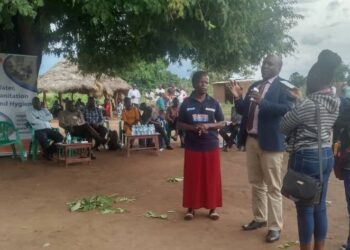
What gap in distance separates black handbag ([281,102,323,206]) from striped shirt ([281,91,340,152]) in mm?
49

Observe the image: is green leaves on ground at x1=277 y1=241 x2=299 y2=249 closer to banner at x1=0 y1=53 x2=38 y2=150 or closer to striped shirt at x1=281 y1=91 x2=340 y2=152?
striped shirt at x1=281 y1=91 x2=340 y2=152

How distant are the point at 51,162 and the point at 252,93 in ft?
22.7

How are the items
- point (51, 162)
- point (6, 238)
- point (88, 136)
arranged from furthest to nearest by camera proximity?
point (88, 136), point (51, 162), point (6, 238)

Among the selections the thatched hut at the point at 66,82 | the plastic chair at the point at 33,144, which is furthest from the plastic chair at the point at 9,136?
the thatched hut at the point at 66,82

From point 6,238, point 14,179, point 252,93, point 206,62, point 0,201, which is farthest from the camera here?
point 206,62

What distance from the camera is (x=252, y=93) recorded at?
4.70 m

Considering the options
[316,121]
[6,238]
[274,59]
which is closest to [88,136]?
[6,238]

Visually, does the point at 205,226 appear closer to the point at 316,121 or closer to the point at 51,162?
the point at 316,121

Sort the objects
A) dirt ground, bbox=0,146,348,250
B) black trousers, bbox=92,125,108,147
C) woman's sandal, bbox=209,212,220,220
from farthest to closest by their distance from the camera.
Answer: black trousers, bbox=92,125,108,147, woman's sandal, bbox=209,212,220,220, dirt ground, bbox=0,146,348,250

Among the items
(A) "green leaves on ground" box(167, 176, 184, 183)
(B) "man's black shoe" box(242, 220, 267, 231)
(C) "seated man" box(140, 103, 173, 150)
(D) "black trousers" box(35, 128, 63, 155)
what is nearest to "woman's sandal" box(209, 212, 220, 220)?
(B) "man's black shoe" box(242, 220, 267, 231)

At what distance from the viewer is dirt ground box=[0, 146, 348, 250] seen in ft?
16.8

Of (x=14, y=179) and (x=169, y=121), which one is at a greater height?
(x=169, y=121)

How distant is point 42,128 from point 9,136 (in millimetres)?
759

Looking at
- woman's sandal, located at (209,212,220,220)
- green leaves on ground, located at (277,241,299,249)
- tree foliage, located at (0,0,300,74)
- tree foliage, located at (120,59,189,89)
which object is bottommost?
green leaves on ground, located at (277,241,299,249)
